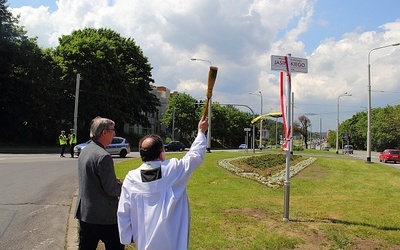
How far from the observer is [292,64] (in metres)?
8.21

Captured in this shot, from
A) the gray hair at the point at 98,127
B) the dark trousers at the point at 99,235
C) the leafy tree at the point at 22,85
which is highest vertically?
the leafy tree at the point at 22,85

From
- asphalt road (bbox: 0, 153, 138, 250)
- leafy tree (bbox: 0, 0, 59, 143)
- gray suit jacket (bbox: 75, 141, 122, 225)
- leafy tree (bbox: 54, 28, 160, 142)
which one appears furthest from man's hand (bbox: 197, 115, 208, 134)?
leafy tree (bbox: 54, 28, 160, 142)

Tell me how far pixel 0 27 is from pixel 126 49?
2062 centimetres

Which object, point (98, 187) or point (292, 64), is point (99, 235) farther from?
point (292, 64)

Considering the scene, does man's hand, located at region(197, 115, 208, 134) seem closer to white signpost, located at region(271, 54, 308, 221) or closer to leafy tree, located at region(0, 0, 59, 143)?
white signpost, located at region(271, 54, 308, 221)

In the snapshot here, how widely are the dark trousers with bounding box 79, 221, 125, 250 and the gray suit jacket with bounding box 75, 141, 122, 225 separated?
7cm

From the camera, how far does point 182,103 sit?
7762 cm

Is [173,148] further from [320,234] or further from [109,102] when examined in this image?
[320,234]

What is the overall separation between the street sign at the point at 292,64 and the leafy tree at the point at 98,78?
38.9 meters

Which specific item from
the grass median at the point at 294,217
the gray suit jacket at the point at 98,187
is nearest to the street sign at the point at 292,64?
the grass median at the point at 294,217

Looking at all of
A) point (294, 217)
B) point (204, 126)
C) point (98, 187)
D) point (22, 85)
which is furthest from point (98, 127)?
point (22, 85)

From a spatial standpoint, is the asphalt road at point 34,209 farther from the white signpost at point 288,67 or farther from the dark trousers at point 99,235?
the white signpost at point 288,67

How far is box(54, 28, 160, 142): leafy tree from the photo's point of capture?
146 ft

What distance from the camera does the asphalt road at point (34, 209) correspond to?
20.8 feet
